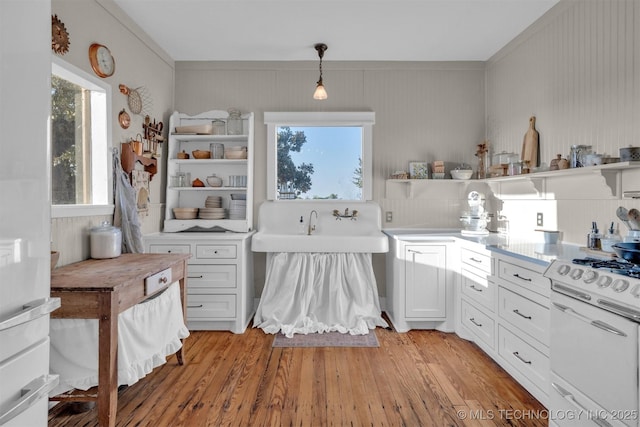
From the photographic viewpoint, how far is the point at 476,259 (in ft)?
9.45

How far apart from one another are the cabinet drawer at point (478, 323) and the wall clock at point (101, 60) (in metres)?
3.39

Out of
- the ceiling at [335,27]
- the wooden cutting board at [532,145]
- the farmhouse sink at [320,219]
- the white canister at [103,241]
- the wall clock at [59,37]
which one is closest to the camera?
the wall clock at [59,37]

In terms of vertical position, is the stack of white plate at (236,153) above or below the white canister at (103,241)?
above

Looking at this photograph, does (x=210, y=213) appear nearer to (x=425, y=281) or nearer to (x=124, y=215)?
(x=124, y=215)

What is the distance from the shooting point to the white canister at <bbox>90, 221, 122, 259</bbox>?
7.88 ft

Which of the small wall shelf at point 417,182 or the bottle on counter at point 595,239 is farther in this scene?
the small wall shelf at point 417,182

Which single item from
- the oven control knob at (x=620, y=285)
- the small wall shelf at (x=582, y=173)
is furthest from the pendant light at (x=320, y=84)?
the oven control knob at (x=620, y=285)

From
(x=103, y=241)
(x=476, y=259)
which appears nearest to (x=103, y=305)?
(x=103, y=241)

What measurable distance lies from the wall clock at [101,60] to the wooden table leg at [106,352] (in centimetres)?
174

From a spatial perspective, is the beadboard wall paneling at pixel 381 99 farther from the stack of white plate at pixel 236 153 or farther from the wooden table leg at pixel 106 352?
the wooden table leg at pixel 106 352

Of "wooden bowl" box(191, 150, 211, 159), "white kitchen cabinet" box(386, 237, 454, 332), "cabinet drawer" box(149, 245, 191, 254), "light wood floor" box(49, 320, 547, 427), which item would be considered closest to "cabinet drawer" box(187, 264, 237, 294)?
"cabinet drawer" box(149, 245, 191, 254)

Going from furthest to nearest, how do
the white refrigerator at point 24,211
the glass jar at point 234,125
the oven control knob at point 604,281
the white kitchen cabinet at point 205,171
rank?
the glass jar at point 234,125 < the white kitchen cabinet at point 205,171 < the oven control knob at point 604,281 < the white refrigerator at point 24,211

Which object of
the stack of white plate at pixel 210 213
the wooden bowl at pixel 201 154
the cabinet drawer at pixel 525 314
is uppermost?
the wooden bowl at pixel 201 154

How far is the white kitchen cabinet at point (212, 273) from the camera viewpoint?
10.7ft
